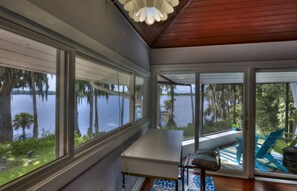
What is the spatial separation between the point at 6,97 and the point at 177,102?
2710mm

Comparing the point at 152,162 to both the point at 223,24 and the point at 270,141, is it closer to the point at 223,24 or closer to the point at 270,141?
the point at 223,24

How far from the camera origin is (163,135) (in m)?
2.39

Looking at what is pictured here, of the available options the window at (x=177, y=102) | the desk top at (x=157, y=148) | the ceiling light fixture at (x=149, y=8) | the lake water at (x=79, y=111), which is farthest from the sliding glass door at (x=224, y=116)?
the ceiling light fixture at (x=149, y=8)

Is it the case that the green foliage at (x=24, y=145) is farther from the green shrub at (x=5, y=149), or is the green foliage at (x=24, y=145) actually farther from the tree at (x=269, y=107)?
the tree at (x=269, y=107)

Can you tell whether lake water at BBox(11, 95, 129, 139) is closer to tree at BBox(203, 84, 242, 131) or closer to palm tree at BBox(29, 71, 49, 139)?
palm tree at BBox(29, 71, 49, 139)

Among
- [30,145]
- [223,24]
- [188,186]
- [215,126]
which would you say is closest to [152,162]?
[30,145]

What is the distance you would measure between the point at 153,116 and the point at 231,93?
4.81ft

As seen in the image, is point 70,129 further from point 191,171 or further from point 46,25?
point 191,171

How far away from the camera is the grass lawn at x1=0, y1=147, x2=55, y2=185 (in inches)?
31.1

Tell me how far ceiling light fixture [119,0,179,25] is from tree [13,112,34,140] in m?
0.88

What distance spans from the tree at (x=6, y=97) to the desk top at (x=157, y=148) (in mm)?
929

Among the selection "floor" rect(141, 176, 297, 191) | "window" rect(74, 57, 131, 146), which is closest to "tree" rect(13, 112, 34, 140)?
"window" rect(74, 57, 131, 146)

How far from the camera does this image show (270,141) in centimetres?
291

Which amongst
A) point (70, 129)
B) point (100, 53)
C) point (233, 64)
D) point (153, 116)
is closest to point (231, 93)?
point (233, 64)
